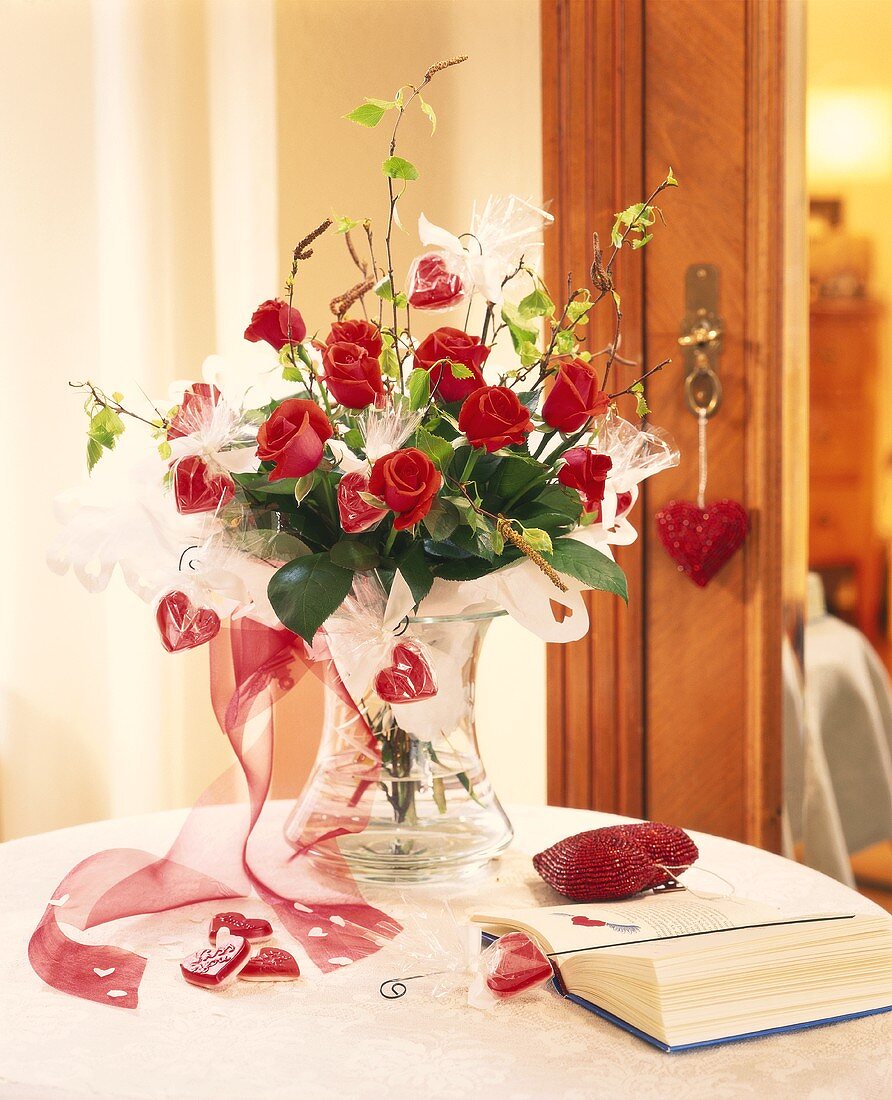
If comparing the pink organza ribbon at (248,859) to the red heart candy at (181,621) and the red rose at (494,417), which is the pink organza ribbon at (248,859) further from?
the red rose at (494,417)

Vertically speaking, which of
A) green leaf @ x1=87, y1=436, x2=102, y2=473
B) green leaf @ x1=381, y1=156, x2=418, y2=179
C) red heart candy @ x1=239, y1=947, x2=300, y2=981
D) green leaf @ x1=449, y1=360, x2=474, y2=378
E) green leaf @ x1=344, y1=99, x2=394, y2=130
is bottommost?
red heart candy @ x1=239, y1=947, x2=300, y2=981

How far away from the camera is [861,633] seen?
1688 mm

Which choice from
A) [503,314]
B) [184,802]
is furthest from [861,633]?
[184,802]

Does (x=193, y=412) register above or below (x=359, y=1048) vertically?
above

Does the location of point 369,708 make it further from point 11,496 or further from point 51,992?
point 11,496

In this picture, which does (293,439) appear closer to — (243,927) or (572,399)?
(572,399)

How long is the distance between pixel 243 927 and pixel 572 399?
480 millimetres

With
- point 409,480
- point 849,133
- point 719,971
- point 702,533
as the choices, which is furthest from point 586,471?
point 849,133

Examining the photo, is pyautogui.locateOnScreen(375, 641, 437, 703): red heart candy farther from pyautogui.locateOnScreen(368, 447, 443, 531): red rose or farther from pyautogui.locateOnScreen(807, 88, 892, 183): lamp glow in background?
pyautogui.locateOnScreen(807, 88, 892, 183): lamp glow in background

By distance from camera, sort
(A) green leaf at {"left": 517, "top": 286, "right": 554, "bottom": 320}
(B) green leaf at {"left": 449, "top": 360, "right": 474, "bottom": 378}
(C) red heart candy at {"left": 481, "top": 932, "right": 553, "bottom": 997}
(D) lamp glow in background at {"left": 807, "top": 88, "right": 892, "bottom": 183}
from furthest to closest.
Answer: (D) lamp glow in background at {"left": 807, "top": 88, "right": 892, "bottom": 183}, (A) green leaf at {"left": 517, "top": 286, "right": 554, "bottom": 320}, (B) green leaf at {"left": 449, "top": 360, "right": 474, "bottom": 378}, (C) red heart candy at {"left": 481, "top": 932, "right": 553, "bottom": 997}

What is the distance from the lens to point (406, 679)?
904mm

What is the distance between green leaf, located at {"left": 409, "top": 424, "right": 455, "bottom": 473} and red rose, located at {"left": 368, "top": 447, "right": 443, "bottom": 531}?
44 mm

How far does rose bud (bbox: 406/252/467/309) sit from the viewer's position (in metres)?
0.99

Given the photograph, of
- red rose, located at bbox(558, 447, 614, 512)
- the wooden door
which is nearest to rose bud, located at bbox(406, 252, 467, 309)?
red rose, located at bbox(558, 447, 614, 512)
